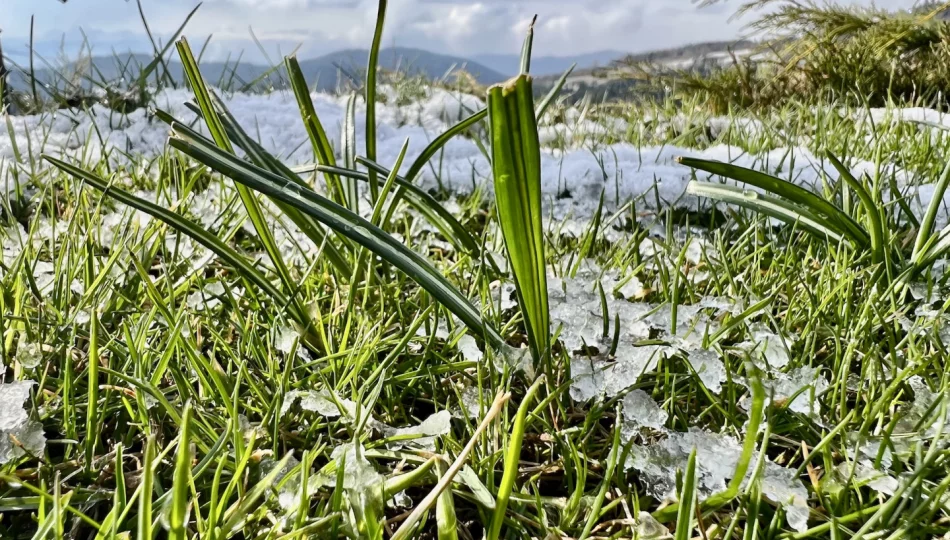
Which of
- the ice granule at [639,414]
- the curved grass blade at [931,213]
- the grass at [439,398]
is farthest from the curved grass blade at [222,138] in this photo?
the curved grass blade at [931,213]

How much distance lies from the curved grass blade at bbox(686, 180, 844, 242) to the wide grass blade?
0.35 m

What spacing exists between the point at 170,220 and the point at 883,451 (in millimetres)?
862

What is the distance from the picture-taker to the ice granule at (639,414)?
720mm

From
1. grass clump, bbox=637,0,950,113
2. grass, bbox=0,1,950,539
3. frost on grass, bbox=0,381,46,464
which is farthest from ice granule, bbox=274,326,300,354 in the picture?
grass clump, bbox=637,0,950,113

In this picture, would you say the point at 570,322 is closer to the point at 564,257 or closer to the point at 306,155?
the point at 564,257

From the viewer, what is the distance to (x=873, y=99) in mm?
3523

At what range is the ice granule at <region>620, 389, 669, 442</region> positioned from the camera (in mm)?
720

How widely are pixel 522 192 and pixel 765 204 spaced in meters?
0.56

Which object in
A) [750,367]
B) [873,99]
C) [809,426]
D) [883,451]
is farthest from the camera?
[873,99]

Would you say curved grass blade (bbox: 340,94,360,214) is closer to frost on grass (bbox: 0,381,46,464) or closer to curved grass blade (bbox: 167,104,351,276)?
curved grass blade (bbox: 167,104,351,276)

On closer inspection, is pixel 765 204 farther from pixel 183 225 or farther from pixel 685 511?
pixel 183 225

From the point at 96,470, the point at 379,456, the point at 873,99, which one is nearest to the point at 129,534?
the point at 96,470

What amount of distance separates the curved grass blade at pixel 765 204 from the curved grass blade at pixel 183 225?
635 mm

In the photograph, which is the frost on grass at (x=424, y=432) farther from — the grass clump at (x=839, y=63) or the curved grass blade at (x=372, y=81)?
the grass clump at (x=839, y=63)
